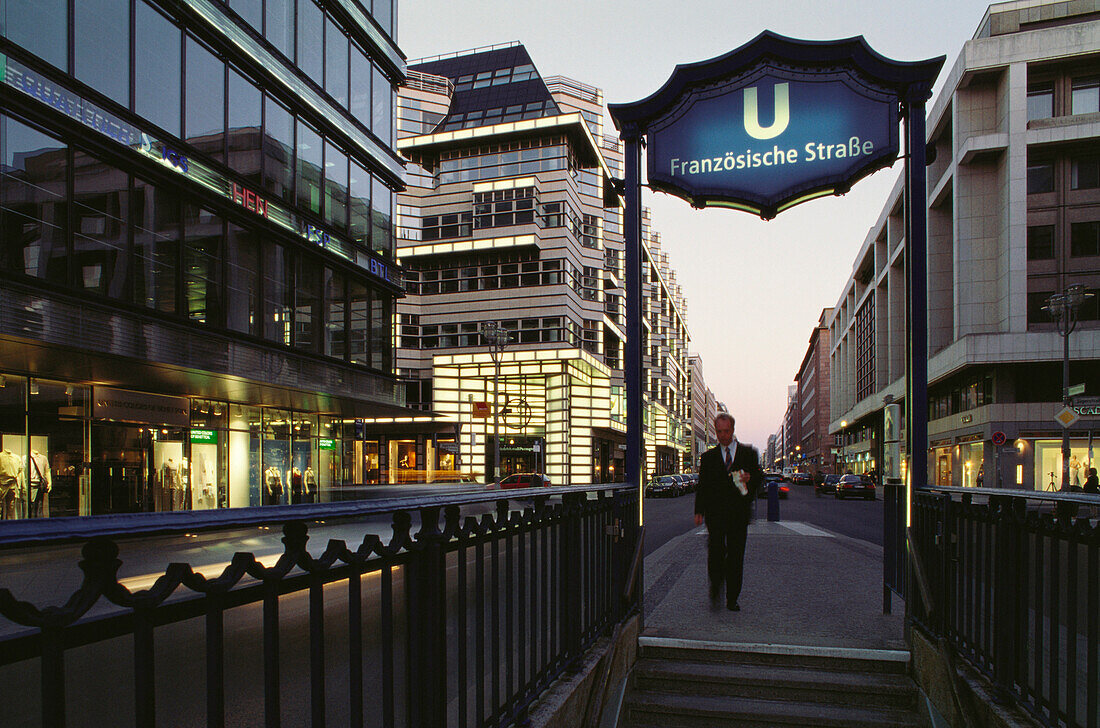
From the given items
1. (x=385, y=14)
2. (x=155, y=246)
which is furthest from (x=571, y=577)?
(x=385, y=14)

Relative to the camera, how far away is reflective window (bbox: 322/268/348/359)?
81.5 feet

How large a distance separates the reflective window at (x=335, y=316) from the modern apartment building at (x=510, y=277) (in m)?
20.1

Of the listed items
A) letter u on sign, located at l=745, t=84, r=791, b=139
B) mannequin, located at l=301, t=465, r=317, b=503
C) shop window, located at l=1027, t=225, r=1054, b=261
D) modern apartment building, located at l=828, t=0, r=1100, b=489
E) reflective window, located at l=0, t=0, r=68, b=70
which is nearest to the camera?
letter u on sign, located at l=745, t=84, r=791, b=139

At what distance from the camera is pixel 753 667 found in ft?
16.7

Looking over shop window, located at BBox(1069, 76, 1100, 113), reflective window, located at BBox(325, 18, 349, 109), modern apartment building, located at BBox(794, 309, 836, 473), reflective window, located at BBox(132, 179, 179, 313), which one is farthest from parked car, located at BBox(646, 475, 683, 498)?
modern apartment building, located at BBox(794, 309, 836, 473)

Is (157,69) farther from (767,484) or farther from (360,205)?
(767,484)

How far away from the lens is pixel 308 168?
23391 mm

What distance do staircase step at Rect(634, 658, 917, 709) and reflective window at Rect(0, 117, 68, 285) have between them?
13.8 meters

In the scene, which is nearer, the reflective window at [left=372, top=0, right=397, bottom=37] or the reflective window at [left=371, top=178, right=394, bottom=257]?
the reflective window at [left=372, top=0, right=397, bottom=37]

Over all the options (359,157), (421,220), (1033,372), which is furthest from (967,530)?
(421,220)

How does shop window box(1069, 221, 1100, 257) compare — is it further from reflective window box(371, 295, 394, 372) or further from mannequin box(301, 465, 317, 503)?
mannequin box(301, 465, 317, 503)

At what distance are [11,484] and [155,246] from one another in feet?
19.8

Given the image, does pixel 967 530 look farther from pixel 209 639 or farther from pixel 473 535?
pixel 209 639

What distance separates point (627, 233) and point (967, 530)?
356 cm
